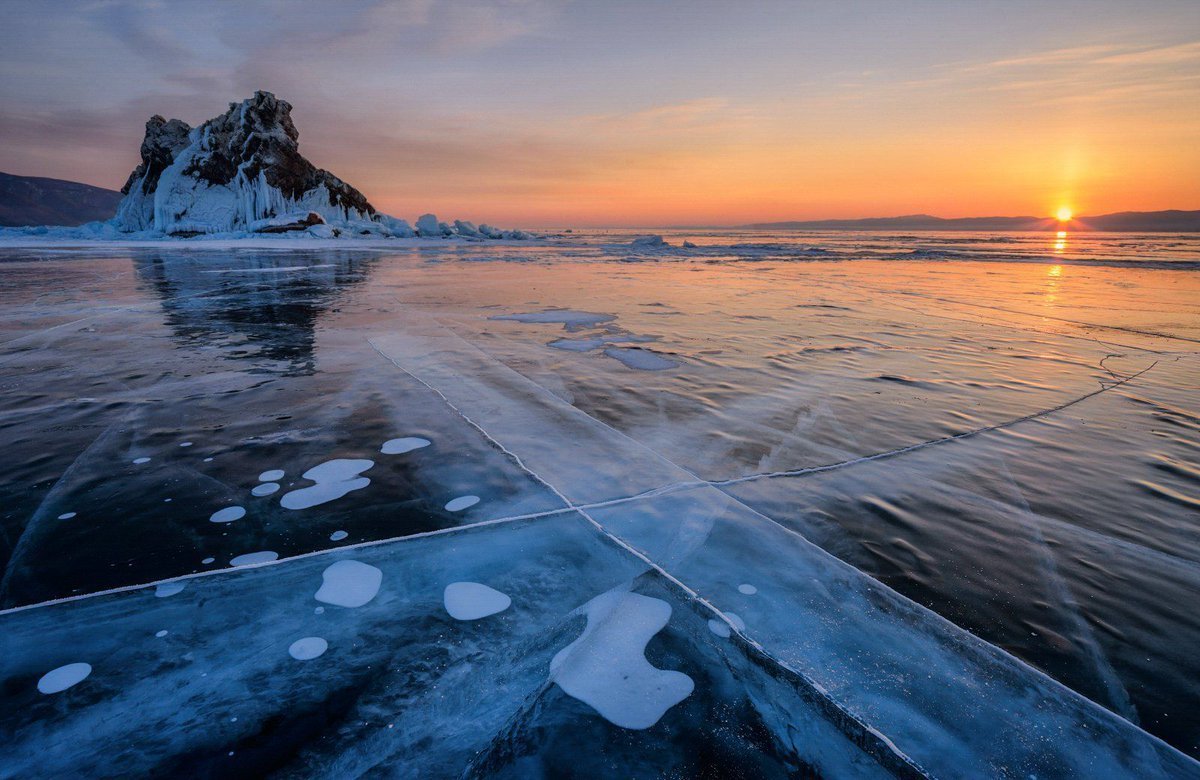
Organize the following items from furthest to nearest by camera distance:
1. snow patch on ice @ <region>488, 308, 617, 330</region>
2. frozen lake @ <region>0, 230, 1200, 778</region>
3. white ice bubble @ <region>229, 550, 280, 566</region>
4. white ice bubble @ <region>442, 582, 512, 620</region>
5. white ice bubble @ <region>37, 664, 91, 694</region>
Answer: snow patch on ice @ <region>488, 308, 617, 330</region>, white ice bubble @ <region>229, 550, 280, 566</region>, white ice bubble @ <region>442, 582, 512, 620</region>, white ice bubble @ <region>37, 664, 91, 694</region>, frozen lake @ <region>0, 230, 1200, 778</region>

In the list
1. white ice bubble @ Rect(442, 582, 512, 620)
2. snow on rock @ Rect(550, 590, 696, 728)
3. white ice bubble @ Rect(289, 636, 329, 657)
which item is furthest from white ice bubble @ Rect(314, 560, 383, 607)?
snow on rock @ Rect(550, 590, 696, 728)

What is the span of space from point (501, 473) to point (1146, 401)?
5.32 metres

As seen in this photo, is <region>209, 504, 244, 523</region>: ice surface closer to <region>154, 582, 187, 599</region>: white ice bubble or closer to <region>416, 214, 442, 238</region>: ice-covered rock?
<region>154, 582, 187, 599</region>: white ice bubble

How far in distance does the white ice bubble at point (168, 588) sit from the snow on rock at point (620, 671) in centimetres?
143

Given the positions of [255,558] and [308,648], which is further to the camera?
[255,558]

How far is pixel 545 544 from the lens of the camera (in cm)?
228

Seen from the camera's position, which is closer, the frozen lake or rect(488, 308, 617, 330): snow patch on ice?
the frozen lake

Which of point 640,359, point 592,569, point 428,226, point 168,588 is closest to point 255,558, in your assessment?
point 168,588

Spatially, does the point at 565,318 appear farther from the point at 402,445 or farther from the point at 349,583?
the point at 349,583

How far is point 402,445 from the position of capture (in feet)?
10.9

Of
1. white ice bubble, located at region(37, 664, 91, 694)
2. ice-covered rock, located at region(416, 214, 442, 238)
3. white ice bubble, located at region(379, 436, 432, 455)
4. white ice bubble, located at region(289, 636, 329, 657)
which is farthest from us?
ice-covered rock, located at region(416, 214, 442, 238)

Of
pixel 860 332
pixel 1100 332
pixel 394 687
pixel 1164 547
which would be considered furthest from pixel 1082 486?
pixel 1100 332

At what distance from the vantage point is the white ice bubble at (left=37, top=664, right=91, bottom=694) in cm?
151

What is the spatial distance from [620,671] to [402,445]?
2.21 m
